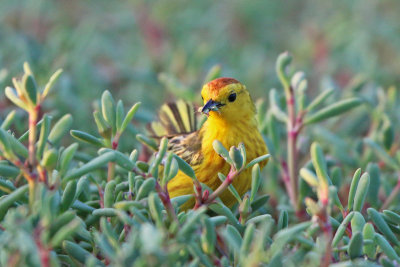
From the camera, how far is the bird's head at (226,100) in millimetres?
2389

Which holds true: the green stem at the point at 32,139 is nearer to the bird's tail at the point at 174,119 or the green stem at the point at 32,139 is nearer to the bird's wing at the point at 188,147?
the bird's wing at the point at 188,147

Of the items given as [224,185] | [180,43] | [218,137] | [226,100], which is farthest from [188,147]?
[180,43]

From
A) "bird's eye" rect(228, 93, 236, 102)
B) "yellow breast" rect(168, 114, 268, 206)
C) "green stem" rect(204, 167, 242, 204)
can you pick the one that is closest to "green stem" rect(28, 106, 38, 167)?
"green stem" rect(204, 167, 242, 204)

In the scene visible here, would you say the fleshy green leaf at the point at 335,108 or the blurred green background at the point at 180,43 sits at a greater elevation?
the blurred green background at the point at 180,43

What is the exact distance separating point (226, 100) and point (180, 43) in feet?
5.62

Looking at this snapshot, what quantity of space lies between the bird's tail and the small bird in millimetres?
136

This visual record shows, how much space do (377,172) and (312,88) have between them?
72.7 inches

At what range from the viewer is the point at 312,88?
3.81 meters

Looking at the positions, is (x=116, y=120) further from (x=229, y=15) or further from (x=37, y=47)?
(x=229, y=15)

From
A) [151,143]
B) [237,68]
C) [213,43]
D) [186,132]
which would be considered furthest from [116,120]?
[213,43]

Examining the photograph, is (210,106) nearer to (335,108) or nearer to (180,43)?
(335,108)

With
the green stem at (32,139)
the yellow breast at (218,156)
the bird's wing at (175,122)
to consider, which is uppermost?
the green stem at (32,139)

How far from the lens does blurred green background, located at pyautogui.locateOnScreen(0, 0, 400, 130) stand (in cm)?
332

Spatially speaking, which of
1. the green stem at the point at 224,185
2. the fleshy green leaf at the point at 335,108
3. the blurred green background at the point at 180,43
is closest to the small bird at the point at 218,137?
the fleshy green leaf at the point at 335,108
